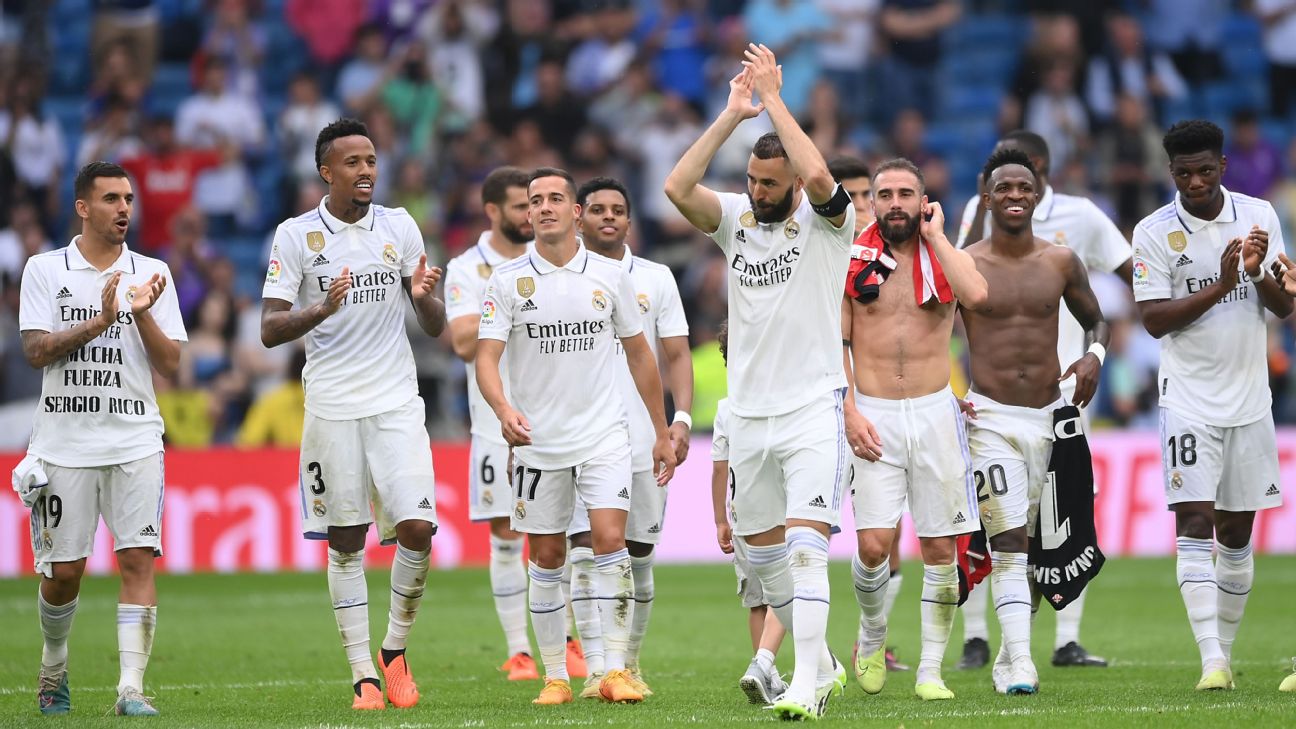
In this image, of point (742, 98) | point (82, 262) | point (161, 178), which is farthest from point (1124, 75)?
point (82, 262)

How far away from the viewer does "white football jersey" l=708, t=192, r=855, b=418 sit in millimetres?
9055

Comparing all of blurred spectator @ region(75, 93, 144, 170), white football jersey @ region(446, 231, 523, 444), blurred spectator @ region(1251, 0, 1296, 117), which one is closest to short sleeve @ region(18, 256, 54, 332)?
white football jersey @ region(446, 231, 523, 444)

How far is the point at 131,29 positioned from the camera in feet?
81.8

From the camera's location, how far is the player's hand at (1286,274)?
946 cm

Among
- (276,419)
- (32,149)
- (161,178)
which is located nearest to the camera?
(276,419)

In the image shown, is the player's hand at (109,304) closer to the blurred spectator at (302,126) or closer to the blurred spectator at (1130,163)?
the blurred spectator at (302,126)

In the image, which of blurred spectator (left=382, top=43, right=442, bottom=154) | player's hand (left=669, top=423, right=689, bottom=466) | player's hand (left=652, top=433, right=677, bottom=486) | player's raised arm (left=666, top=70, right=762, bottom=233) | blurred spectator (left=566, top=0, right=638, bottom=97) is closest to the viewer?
player's raised arm (left=666, top=70, right=762, bottom=233)

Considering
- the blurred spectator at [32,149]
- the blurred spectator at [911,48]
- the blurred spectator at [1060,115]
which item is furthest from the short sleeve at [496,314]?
the blurred spectator at [911,48]

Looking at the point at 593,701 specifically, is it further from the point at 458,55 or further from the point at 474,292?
the point at 458,55

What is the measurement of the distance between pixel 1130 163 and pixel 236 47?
12402 mm

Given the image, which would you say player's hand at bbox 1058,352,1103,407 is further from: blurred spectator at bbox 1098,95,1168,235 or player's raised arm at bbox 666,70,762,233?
blurred spectator at bbox 1098,95,1168,235

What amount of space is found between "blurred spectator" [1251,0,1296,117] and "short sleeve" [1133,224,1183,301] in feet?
56.3

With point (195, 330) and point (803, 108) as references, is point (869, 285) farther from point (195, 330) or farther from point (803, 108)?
point (803, 108)

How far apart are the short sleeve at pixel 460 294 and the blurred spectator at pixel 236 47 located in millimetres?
13402
